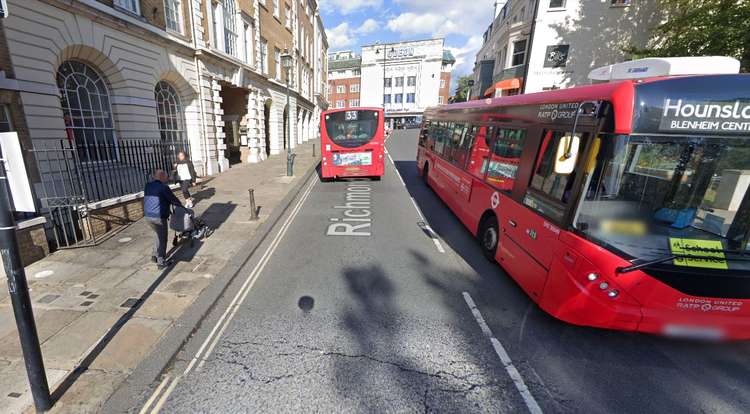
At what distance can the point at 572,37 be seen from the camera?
1973 cm

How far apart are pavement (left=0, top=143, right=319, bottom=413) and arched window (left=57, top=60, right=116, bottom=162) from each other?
4.15 meters

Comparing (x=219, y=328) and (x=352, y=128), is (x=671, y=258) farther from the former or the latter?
(x=352, y=128)

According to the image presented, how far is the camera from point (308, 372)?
2.76 m

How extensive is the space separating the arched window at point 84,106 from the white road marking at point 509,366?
915 centimetres

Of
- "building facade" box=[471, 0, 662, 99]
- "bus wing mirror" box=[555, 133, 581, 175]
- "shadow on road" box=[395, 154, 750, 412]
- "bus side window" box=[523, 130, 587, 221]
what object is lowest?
"shadow on road" box=[395, 154, 750, 412]

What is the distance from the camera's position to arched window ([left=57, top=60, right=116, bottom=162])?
7.64 m

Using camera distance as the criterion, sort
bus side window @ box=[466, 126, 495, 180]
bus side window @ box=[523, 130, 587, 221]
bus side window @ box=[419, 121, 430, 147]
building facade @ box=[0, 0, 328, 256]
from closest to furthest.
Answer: bus side window @ box=[523, 130, 587, 221] < bus side window @ box=[466, 126, 495, 180] < building facade @ box=[0, 0, 328, 256] < bus side window @ box=[419, 121, 430, 147]

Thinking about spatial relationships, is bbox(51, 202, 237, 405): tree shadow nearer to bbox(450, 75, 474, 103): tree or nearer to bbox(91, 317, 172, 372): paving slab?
bbox(91, 317, 172, 372): paving slab

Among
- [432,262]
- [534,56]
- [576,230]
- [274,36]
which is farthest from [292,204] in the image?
[534,56]

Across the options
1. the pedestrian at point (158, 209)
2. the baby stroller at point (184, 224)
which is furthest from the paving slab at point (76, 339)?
the baby stroller at point (184, 224)

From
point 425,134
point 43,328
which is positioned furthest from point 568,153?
point 425,134

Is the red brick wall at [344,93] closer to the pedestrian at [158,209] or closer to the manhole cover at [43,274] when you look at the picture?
the pedestrian at [158,209]

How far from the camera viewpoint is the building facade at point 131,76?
6.22 meters

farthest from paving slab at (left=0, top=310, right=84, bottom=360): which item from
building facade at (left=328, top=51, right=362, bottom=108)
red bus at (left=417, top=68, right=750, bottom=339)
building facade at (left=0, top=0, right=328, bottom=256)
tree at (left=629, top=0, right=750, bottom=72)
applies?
building facade at (left=328, top=51, right=362, bottom=108)
